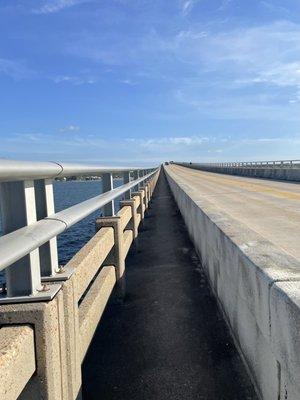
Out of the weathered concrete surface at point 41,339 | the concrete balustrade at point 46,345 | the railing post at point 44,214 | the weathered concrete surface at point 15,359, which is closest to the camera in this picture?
the weathered concrete surface at point 15,359

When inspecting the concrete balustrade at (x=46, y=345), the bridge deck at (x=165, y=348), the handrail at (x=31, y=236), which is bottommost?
the bridge deck at (x=165, y=348)

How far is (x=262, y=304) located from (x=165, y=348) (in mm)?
1862

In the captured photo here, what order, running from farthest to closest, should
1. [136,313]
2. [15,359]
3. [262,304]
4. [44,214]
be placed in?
[136,313] → [262,304] → [44,214] → [15,359]

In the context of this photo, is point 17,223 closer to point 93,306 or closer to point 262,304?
point 262,304

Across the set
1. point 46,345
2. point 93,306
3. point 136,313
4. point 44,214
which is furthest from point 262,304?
point 136,313

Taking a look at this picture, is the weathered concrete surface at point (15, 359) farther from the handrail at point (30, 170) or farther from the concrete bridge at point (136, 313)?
the handrail at point (30, 170)

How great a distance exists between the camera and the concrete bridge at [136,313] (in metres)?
2.79

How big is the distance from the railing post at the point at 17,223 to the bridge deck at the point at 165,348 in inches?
69.9

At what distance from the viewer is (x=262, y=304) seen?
352 centimetres

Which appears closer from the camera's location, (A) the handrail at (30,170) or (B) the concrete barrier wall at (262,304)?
(A) the handrail at (30,170)

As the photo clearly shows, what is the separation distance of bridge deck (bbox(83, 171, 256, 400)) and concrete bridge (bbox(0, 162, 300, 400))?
0.05 feet

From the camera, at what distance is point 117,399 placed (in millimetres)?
4102

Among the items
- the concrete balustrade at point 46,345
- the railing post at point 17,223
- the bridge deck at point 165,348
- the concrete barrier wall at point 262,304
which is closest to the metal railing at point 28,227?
the railing post at point 17,223

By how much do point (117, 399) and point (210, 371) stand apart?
93cm
